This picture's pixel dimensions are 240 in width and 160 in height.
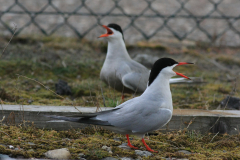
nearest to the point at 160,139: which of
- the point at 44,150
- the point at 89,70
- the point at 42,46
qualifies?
the point at 44,150

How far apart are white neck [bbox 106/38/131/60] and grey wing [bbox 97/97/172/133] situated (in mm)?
2017

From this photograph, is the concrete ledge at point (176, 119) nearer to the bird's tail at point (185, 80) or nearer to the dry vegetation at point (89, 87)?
the dry vegetation at point (89, 87)

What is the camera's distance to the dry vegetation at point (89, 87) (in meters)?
2.44

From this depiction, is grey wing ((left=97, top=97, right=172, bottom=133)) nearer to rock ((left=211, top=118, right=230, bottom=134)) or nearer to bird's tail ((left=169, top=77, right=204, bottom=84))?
rock ((left=211, top=118, right=230, bottom=134))

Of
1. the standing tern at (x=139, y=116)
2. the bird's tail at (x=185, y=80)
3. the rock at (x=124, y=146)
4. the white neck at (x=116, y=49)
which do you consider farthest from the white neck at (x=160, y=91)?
the bird's tail at (x=185, y=80)

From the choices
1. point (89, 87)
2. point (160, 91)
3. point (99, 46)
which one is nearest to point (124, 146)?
point (160, 91)

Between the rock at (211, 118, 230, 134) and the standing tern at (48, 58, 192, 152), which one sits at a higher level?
the standing tern at (48, 58, 192, 152)

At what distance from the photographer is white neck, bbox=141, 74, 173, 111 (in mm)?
2643

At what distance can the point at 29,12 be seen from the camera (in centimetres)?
697

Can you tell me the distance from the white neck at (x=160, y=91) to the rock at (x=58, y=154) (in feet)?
2.51

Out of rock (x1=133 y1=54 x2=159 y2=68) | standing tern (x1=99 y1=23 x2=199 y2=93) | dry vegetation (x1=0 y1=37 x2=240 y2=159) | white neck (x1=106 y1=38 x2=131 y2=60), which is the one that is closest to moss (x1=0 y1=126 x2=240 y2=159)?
dry vegetation (x1=0 y1=37 x2=240 y2=159)

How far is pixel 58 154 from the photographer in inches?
84.8

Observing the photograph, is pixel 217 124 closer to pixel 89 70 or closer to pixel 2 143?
pixel 2 143

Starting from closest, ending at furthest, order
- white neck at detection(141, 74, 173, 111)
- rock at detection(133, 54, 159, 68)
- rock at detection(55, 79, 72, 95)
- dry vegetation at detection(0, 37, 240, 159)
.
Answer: dry vegetation at detection(0, 37, 240, 159) → white neck at detection(141, 74, 173, 111) → rock at detection(55, 79, 72, 95) → rock at detection(133, 54, 159, 68)
